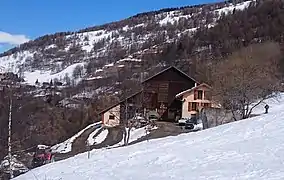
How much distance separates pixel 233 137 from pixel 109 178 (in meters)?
6.36

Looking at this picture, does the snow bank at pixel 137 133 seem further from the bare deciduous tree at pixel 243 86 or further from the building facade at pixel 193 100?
the building facade at pixel 193 100

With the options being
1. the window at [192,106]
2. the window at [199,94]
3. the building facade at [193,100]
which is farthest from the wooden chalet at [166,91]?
the window at [199,94]

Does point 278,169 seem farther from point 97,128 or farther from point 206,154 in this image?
point 97,128

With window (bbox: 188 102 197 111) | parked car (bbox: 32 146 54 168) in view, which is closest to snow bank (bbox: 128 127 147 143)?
parked car (bbox: 32 146 54 168)

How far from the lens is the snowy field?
36.0 feet

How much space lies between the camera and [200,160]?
12.9m

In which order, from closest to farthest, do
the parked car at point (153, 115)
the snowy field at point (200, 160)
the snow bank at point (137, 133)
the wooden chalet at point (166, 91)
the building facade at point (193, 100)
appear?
the snowy field at point (200, 160) → the snow bank at point (137, 133) → the building facade at point (193, 100) → the parked car at point (153, 115) → the wooden chalet at point (166, 91)

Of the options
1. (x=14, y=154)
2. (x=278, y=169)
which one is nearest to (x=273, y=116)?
(x=278, y=169)

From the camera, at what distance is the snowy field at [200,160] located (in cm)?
1097

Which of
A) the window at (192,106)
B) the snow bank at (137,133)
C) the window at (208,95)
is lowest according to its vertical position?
the snow bank at (137,133)

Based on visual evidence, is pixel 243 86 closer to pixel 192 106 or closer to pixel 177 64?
pixel 192 106

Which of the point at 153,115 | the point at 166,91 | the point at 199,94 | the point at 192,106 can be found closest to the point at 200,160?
the point at 199,94

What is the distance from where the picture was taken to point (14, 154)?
67.5 ft

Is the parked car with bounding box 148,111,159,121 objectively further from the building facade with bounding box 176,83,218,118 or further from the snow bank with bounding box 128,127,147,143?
the snow bank with bounding box 128,127,147,143
